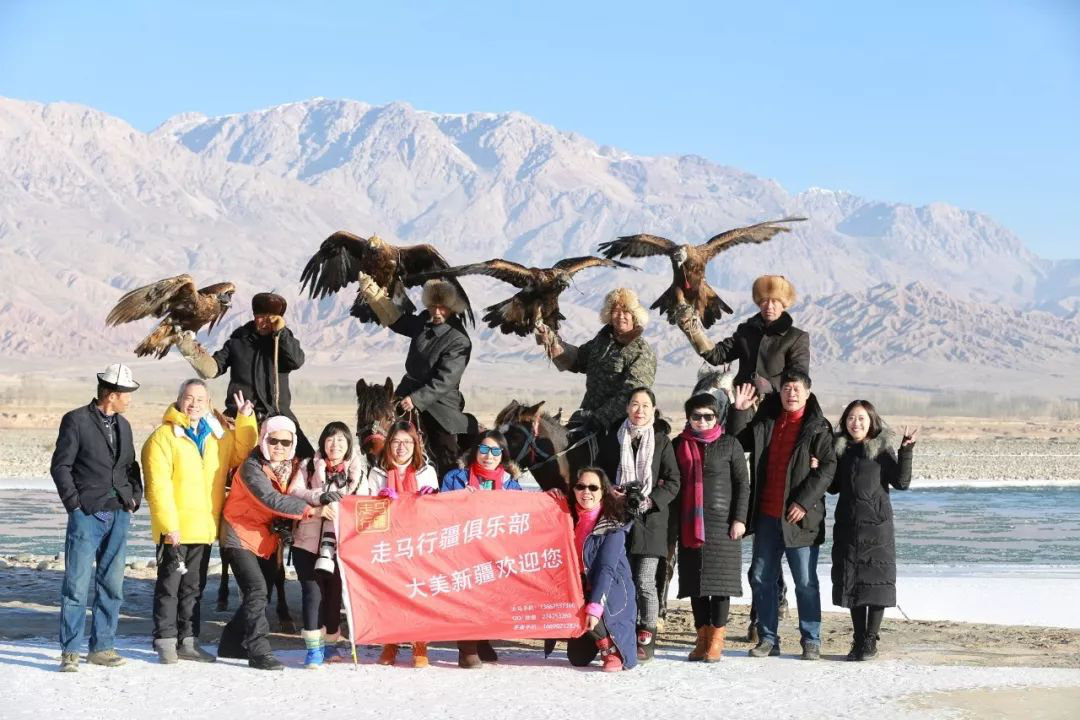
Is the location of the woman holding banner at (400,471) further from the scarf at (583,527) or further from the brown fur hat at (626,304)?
the brown fur hat at (626,304)

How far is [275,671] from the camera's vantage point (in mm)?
7523

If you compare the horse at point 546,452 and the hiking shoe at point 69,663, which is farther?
the horse at point 546,452

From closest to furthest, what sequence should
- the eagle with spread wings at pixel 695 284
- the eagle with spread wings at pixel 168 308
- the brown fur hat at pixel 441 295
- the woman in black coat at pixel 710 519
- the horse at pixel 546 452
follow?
the woman in black coat at pixel 710 519 < the horse at pixel 546 452 < the eagle with spread wings at pixel 168 308 < the brown fur hat at pixel 441 295 < the eagle with spread wings at pixel 695 284

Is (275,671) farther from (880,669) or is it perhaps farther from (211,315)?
(880,669)

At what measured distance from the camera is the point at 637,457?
8.02 metres

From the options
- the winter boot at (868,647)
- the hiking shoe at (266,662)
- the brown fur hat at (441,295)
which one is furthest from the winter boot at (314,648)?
the winter boot at (868,647)

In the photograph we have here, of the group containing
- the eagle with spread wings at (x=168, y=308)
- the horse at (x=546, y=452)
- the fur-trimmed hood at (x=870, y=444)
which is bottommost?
the horse at (x=546, y=452)

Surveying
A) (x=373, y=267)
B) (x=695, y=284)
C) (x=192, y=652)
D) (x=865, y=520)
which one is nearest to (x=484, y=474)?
(x=192, y=652)

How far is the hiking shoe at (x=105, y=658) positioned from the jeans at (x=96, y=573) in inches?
1.0

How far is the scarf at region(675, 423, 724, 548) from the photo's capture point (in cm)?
800

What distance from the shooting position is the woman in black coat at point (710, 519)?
798 cm

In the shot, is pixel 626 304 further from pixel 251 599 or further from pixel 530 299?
pixel 251 599

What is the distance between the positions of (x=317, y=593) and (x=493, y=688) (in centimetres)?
108

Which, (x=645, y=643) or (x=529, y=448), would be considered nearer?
(x=645, y=643)
